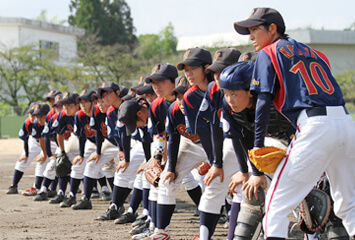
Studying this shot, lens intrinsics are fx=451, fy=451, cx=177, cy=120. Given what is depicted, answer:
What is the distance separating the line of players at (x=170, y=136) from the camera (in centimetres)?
375

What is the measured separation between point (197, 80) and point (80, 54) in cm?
2949

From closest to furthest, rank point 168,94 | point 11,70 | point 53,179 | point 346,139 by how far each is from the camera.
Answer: point 346,139, point 168,94, point 53,179, point 11,70

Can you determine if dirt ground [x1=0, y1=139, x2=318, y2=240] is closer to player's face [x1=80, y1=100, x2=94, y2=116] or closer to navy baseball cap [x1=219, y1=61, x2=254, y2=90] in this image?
player's face [x1=80, y1=100, x2=94, y2=116]

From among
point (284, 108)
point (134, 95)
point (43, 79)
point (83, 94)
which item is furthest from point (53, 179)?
point (43, 79)

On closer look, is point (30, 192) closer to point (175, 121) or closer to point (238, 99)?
point (175, 121)

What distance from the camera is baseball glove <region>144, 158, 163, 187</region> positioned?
195 inches

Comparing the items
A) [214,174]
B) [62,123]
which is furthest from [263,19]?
[62,123]

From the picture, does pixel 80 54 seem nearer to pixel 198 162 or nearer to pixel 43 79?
pixel 43 79

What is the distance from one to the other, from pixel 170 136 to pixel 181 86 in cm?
55

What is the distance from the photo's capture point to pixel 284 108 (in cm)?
310

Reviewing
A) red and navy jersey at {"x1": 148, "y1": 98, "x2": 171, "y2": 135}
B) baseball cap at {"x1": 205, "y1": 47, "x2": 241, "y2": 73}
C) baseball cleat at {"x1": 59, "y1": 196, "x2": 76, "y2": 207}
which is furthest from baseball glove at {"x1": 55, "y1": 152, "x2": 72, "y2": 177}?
baseball cap at {"x1": 205, "y1": 47, "x2": 241, "y2": 73}

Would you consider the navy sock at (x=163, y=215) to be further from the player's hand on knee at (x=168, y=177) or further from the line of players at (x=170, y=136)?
the player's hand on knee at (x=168, y=177)

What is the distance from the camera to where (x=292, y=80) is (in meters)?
3.06

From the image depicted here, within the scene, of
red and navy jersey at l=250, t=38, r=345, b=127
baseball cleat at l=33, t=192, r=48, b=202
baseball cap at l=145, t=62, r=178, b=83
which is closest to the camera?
red and navy jersey at l=250, t=38, r=345, b=127
